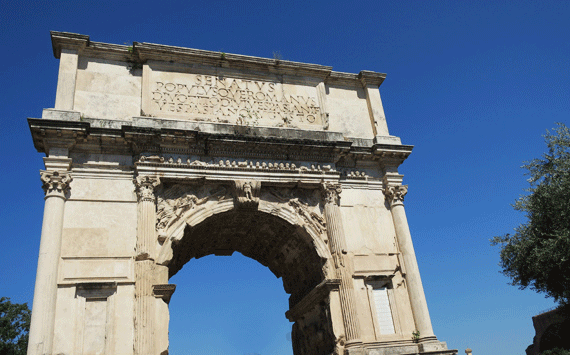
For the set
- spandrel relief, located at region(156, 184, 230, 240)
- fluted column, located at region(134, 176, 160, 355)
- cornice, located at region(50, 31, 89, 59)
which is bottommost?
fluted column, located at region(134, 176, 160, 355)

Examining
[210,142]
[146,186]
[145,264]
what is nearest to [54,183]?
[146,186]

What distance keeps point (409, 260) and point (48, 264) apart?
27.3ft

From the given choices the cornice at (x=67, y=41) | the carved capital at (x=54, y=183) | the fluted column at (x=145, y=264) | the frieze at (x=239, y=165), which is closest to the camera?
the fluted column at (x=145, y=264)

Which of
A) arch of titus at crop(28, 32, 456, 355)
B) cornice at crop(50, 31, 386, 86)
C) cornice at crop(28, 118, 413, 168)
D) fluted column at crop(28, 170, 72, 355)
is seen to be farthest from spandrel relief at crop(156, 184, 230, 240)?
cornice at crop(50, 31, 386, 86)

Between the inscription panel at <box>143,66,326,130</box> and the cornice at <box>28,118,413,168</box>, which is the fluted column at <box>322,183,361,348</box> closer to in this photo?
the cornice at <box>28,118,413,168</box>

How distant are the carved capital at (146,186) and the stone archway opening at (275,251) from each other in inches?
44.7

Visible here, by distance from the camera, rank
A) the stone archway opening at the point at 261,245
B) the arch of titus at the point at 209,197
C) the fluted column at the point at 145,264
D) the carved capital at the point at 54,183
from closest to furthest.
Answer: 1. the fluted column at the point at 145,264
2. the arch of titus at the point at 209,197
3. the carved capital at the point at 54,183
4. the stone archway opening at the point at 261,245

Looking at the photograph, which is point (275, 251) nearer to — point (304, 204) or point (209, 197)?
point (304, 204)

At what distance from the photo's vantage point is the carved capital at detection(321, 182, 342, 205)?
11.9m

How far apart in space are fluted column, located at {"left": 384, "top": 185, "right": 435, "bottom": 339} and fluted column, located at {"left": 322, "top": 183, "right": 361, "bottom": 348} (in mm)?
1588

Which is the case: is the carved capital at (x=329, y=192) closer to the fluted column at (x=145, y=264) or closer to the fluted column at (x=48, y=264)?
the fluted column at (x=145, y=264)

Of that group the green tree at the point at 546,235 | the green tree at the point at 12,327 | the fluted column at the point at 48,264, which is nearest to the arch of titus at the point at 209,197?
the fluted column at the point at 48,264

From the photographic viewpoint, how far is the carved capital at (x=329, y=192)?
11.9 metres

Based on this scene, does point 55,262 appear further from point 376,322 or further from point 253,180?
point 376,322
